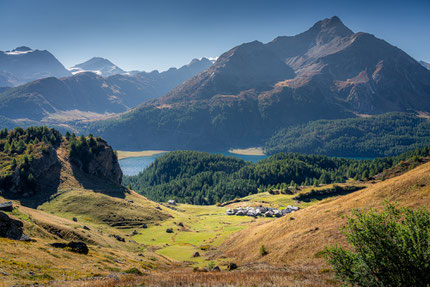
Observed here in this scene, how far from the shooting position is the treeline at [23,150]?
357 feet

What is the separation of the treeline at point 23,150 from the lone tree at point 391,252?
128660mm

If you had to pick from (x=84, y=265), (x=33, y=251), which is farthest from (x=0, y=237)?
(x=84, y=265)

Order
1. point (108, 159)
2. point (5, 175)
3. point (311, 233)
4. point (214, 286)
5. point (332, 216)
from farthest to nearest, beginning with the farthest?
point (108, 159) < point (5, 175) < point (332, 216) < point (311, 233) < point (214, 286)

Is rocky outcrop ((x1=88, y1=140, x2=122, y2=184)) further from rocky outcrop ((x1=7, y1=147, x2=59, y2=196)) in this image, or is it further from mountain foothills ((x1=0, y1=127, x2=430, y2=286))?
rocky outcrop ((x1=7, y1=147, x2=59, y2=196))

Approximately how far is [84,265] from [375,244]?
3896 centimetres

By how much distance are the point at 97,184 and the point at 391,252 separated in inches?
5794

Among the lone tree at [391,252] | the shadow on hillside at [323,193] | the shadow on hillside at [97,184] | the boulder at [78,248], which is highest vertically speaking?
the lone tree at [391,252]

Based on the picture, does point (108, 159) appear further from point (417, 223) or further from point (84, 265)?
point (417, 223)

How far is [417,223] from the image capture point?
18656 mm

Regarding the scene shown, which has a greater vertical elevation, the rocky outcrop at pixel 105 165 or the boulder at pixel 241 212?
the rocky outcrop at pixel 105 165

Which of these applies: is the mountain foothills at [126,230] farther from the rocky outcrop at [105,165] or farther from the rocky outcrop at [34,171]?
the rocky outcrop at [105,165]

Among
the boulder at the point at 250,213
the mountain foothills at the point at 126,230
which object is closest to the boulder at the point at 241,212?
the boulder at the point at 250,213

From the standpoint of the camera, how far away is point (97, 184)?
14100cm

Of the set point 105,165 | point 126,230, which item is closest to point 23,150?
point 105,165
